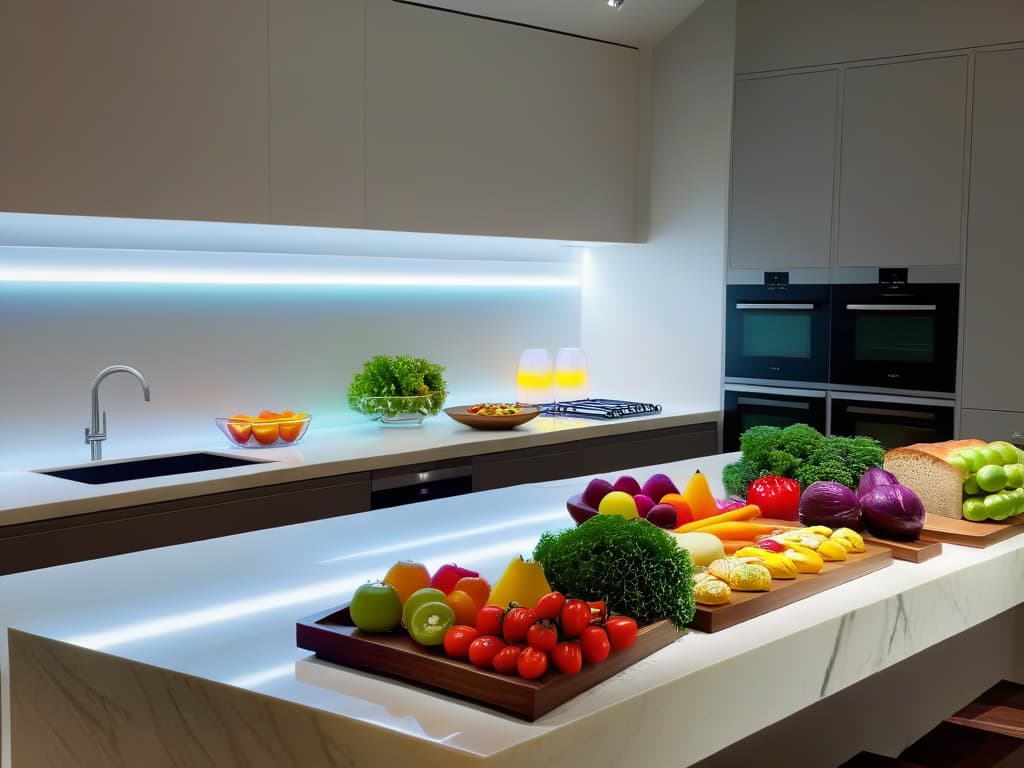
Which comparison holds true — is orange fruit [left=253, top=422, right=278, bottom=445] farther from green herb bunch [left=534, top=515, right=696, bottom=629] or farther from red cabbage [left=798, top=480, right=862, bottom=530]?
green herb bunch [left=534, top=515, right=696, bottom=629]

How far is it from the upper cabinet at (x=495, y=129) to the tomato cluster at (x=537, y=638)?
2.58m

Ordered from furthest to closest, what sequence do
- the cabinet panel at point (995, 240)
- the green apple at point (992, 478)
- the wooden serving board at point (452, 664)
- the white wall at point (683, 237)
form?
the white wall at point (683, 237), the cabinet panel at point (995, 240), the green apple at point (992, 478), the wooden serving board at point (452, 664)

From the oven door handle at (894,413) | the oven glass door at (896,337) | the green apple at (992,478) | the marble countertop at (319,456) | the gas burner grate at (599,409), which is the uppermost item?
the oven glass door at (896,337)

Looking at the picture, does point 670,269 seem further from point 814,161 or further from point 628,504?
point 628,504

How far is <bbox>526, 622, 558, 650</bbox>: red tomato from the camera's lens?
125cm

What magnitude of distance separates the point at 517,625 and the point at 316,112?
102 inches

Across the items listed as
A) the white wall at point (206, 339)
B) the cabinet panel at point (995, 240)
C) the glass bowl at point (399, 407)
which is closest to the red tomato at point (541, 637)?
the white wall at point (206, 339)

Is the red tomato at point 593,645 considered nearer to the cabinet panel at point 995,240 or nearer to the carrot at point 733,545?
the carrot at point 733,545

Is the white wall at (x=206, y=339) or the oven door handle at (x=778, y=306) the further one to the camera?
the oven door handle at (x=778, y=306)

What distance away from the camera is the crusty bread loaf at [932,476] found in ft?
7.29

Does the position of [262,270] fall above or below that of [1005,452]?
above

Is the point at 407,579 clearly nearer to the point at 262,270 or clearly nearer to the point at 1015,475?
the point at 1015,475

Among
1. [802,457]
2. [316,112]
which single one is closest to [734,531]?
[802,457]

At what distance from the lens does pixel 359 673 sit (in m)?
1.35
